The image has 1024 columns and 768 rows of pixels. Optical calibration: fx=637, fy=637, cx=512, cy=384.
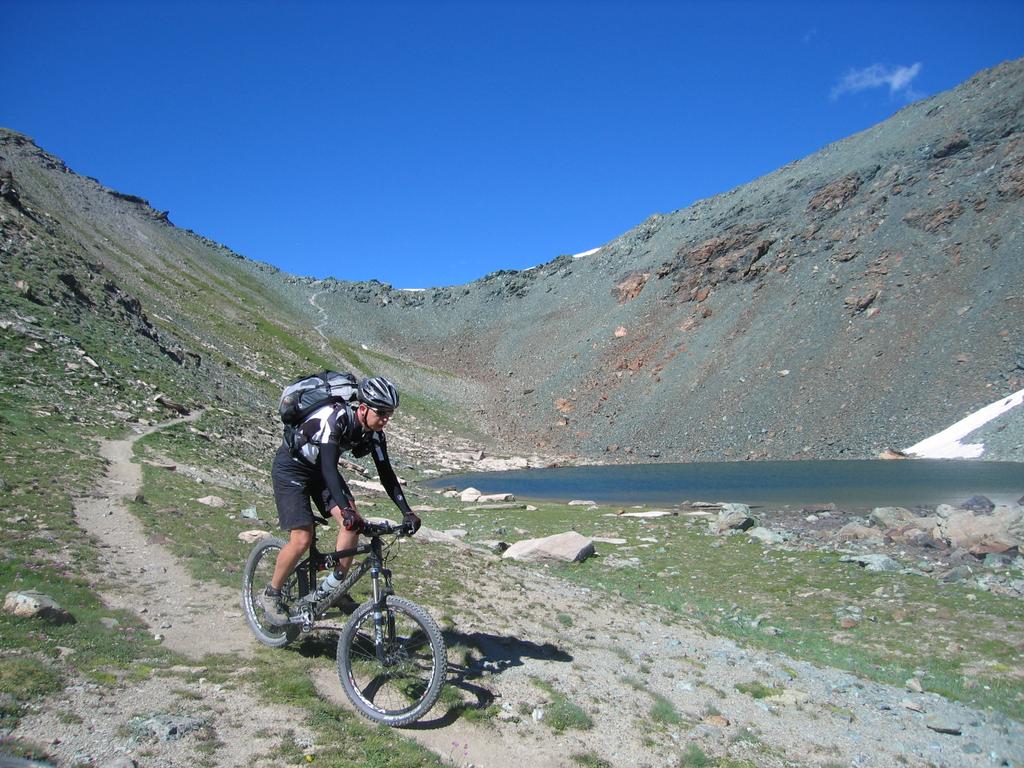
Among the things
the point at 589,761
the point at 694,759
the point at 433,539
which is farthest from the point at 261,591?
the point at 433,539

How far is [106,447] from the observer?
2042 centimetres

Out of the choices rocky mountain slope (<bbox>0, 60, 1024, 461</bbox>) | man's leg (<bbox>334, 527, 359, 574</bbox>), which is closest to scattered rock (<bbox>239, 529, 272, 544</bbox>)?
man's leg (<bbox>334, 527, 359, 574</bbox>)

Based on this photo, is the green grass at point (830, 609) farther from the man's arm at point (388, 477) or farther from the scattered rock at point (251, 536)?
the scattered rock at point (251, 536)

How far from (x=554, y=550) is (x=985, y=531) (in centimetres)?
1442

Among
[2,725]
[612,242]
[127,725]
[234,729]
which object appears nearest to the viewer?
[2,725]

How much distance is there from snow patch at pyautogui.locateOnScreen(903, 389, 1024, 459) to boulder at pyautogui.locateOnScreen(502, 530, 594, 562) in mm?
45091

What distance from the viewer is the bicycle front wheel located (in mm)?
6660

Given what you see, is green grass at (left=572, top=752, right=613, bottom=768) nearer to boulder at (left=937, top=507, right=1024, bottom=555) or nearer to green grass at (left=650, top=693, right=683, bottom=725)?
green grass at (left=650, top=693, right=683, bottom=725)

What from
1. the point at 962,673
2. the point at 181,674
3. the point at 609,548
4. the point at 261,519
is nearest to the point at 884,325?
the point at 609,548

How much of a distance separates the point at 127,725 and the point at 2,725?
910 mm

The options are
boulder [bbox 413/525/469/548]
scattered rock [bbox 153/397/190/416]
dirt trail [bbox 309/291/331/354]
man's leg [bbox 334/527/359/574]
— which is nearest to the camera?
man's leg [bbox 334/527/359/574]

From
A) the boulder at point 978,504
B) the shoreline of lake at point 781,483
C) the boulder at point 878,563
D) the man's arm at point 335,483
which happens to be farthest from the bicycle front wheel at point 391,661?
the shoreline of lake at point 781,483

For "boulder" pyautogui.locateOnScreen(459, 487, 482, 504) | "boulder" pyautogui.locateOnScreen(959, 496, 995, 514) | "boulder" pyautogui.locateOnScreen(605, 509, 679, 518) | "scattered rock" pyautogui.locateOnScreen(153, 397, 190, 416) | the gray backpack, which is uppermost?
"scattered rock" pyautogui.locateOnScreen(153, 397, 190, 416)

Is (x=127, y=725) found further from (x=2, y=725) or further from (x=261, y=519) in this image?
(x=261, y=519)
